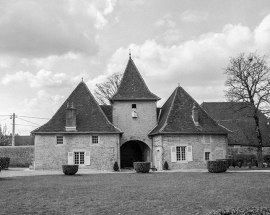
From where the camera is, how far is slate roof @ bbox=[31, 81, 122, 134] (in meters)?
28.8

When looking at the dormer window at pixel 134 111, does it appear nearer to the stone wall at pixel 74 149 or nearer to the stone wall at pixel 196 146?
the stone wall at pixel 74 149

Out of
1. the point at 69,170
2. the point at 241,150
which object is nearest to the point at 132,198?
the point at 69,170

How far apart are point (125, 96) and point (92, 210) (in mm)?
21202

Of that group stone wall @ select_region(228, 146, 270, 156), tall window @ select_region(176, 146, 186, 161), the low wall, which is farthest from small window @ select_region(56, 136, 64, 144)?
stone wall @ select_region(228, 146, 270, 156)

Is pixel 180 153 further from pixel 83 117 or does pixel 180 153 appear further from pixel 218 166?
pixel 83 117

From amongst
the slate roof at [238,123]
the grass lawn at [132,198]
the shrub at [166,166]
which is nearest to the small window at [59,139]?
the shrub at [166,166]

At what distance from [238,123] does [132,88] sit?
13595mm

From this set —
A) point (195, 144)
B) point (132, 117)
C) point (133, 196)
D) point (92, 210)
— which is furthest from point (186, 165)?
point (92, 210)

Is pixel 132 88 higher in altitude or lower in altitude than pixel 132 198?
higher

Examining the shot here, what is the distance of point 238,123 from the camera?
37.2 metres

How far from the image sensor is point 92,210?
35.0ft

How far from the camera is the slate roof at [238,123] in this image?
3550cm

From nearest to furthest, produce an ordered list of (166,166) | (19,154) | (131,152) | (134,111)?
(166,166) → (134,111) → (131,152) → (19,154)

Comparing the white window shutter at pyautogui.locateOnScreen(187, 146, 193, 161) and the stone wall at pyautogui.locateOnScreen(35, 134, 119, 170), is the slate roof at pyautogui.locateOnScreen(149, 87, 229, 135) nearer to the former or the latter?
the white window shutter at pyautogui.locateOnScreen(187, 146, 193, 161)
